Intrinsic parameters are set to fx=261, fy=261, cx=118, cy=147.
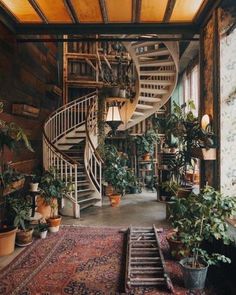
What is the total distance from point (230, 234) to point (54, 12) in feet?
11.3

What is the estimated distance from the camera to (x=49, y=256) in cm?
324

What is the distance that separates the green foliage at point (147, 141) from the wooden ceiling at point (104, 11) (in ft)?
13.8

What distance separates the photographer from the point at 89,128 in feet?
20.8

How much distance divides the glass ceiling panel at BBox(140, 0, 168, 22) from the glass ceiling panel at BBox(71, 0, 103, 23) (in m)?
0.58

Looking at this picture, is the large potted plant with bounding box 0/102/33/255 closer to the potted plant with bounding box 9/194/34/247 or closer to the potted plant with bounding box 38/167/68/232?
the potted plant with bounding box 9/194/34/247

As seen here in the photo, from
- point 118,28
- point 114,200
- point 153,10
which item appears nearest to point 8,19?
point 118,28

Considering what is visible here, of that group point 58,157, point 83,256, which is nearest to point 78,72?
point 58,157

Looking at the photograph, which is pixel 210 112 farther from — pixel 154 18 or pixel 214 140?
pixel 154 18

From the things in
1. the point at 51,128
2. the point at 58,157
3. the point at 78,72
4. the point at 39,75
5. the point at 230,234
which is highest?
the point at 78,72

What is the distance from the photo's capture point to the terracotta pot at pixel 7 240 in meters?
3.24

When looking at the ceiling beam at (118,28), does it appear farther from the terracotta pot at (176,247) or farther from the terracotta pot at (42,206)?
the terracotta pot at (176,247)

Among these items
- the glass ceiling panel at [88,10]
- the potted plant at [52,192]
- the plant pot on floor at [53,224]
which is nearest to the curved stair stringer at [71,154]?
the potted plant at [52,192]

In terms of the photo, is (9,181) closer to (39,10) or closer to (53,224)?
(53,224)

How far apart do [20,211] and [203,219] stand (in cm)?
232
